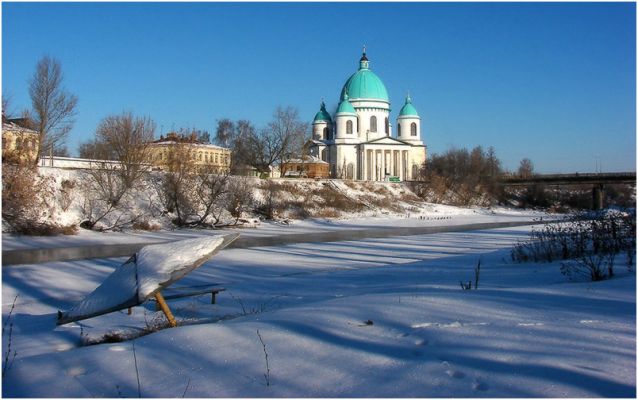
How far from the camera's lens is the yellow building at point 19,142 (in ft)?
95.7

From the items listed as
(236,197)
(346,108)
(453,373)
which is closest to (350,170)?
(346,108)

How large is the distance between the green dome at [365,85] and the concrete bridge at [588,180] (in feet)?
65.1

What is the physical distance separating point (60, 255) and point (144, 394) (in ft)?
57.0

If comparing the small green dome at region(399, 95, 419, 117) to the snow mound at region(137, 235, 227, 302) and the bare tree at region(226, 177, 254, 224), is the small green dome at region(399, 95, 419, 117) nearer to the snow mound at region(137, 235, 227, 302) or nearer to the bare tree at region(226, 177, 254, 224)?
the bare tree at region(226, 177, 254, 224)

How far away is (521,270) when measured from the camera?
36.2ft

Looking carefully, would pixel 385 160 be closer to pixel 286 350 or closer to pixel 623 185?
pixel 623 185

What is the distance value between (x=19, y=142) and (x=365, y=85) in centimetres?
4965

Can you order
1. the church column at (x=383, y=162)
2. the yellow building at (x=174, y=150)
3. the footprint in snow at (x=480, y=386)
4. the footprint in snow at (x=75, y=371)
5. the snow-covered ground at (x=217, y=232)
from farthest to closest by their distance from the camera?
1. the church column at (x=383, y=162)
2. the yellow building at (x=174, y=150)
3. the snow-covered ground at (x=217, y=232)
4. the footprint in snow at (x=75, y=371)
5. the footprint in snow at (x=480, y=386)

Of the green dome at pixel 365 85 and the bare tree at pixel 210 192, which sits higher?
the green dome at pixel 365 85

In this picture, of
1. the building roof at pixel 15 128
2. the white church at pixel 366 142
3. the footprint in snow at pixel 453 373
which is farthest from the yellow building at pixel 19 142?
the white church at pixel 366 142

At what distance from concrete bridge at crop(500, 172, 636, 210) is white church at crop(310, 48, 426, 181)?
13.2 meters

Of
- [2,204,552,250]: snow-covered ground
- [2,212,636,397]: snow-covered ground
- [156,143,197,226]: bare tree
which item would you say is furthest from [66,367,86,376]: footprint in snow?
[156,143,197,226]: bare tree

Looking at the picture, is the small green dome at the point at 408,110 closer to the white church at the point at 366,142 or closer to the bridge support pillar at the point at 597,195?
the white church at the point at 366,142

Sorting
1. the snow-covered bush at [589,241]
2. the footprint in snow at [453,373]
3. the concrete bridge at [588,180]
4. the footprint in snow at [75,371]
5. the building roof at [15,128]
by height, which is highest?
Result: the building roof at [15,128]
